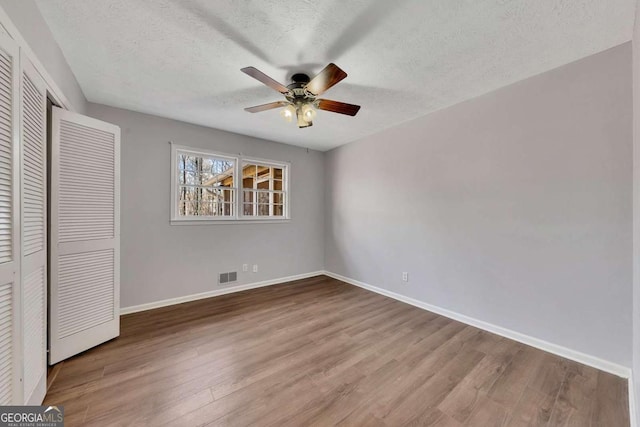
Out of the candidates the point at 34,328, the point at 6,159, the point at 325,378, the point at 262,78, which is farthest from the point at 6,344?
the point at 262,78

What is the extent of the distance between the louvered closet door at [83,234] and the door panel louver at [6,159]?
916 millimetres

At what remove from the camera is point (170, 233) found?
10.7 feet

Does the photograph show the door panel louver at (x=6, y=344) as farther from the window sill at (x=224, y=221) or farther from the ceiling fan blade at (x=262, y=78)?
the window sill at (x=224, y=221)

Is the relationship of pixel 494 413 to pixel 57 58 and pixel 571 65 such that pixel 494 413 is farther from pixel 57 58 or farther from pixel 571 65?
pixel 57 58

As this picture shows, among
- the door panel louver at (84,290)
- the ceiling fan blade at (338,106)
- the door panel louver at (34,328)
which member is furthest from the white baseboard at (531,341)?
the door panel louver at (34,328)

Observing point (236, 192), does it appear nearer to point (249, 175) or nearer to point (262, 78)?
point (249, 175)

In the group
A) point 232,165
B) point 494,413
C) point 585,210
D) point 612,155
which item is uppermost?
point 232,165

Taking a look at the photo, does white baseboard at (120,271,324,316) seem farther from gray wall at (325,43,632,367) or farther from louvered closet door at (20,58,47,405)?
gray wall at (325,43,632,367)

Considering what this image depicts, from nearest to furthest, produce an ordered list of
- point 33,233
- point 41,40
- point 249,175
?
point 33,233
point 41,40
point 249,175

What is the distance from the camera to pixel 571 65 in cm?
205

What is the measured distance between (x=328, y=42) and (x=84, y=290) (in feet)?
9.73

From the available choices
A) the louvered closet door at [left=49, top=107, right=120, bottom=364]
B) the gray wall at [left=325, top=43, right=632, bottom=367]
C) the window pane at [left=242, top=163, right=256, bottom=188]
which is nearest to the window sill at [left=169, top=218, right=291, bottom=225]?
the window pane at [left=242, top=163, right=256, bottom=188]

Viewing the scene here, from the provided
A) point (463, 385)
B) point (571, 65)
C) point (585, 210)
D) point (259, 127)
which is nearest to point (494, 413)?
point (463, 385)

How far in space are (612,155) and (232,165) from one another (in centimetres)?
427
